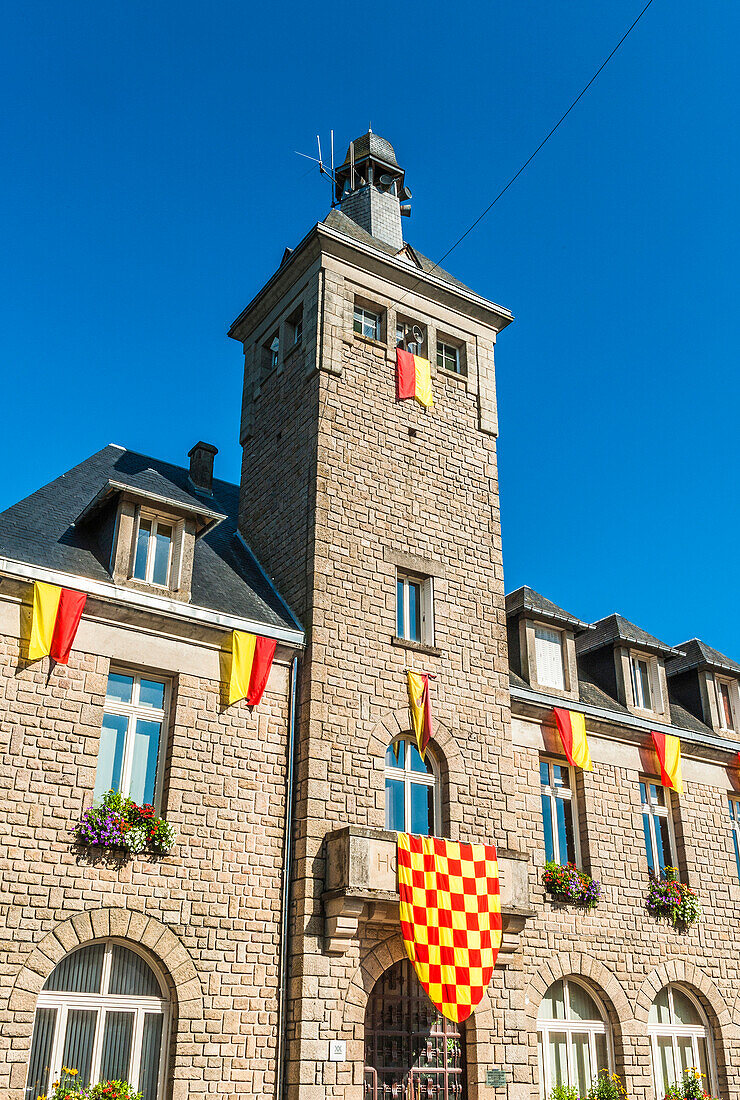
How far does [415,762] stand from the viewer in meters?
15.8

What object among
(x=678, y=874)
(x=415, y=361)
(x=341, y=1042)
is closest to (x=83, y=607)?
(x=341, y=1042)

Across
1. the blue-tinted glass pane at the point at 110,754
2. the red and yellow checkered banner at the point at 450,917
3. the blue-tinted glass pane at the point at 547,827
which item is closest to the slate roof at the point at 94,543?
the blue-tinted glass pane at the point at 110,754

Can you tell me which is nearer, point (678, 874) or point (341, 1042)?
point (341, 1042)

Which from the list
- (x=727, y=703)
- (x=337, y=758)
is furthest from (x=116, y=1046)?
(x=727, y=703)

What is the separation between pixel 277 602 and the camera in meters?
16.3

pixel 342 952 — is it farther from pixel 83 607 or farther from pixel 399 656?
pixel 83 607

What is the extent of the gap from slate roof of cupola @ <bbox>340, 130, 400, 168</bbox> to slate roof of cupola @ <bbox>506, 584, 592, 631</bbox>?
9.54m

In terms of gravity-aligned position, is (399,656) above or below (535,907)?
above

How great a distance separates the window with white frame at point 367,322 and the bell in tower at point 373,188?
2.77 meters

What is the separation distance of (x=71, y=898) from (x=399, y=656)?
6021 mm

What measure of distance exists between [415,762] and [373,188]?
1194 cm

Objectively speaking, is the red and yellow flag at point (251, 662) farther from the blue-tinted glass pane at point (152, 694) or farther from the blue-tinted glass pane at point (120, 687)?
the blue-tinted glass pane at point (120, 687)

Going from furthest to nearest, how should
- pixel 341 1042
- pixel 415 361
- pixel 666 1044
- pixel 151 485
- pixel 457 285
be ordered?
pixel 457 285 < pixel 415 361 < pixel 666 1044 < pixel 151 485 < pixel 341 1042

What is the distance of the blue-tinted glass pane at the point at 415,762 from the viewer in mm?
15695
